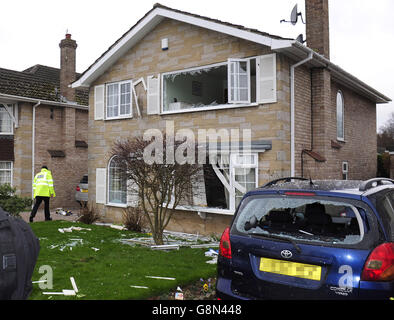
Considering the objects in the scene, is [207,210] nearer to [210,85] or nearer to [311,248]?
[210,85]

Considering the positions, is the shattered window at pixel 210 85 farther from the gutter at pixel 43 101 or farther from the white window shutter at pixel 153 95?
the gutter at pixel 43 101

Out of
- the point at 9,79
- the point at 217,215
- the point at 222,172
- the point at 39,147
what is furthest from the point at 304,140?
the point at 9,79

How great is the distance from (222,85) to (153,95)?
11.6 ft

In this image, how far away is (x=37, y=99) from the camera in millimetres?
17406

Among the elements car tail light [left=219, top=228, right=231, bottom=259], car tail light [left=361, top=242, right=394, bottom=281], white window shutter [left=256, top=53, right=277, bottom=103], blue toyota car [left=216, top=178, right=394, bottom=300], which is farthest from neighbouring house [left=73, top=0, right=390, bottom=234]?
car tail light [left=361, top=242, right=394, bottom=281]

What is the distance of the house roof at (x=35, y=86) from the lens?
17344 mm

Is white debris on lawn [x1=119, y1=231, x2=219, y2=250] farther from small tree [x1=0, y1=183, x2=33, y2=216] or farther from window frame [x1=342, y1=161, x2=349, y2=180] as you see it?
window frame [x1=342, y1=161, x2=349, y2=180]

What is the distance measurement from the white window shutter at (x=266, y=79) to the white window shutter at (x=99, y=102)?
6247 mm

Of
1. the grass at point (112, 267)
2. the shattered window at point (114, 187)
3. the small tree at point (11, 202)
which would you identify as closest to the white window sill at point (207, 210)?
the grass at point (112, 267)

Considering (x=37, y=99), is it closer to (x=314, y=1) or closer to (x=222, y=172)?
(x=222, y=172)

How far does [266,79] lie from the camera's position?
9812 mm

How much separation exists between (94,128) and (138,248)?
6834mm

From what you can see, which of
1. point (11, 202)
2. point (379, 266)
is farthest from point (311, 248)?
point (11, 202)
